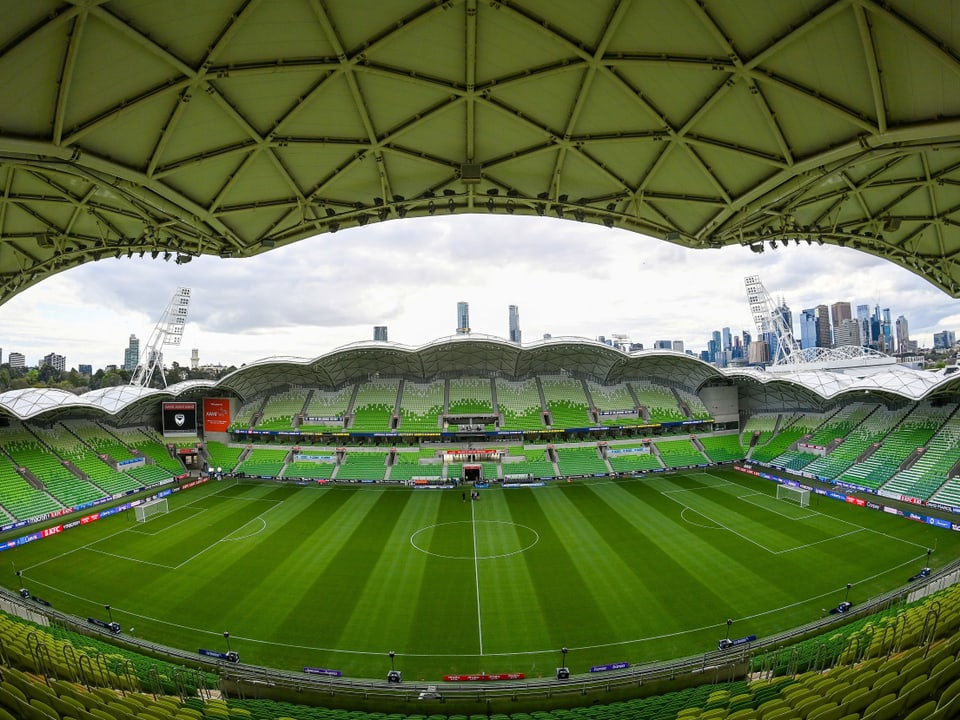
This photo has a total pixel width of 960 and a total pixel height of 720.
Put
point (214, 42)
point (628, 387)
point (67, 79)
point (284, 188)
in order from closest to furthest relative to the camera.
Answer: point (67, 79)
point (214, 42)
point (284, 188)
point (628, 387)

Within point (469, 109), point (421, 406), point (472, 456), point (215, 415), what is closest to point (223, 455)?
point (215, 415)

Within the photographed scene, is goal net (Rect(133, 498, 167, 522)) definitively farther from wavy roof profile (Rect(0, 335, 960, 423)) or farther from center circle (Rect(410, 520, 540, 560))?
center circle (Rect(410, 520, 540, 560))

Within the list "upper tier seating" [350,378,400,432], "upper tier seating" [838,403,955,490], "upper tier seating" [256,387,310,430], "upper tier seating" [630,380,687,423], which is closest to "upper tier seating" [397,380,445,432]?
"upper tier seating" [350,378,400,432]

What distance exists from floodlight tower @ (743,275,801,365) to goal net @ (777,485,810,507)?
182ft

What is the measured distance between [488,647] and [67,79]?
64.9 feet

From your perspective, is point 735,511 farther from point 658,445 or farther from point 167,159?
point 167,159

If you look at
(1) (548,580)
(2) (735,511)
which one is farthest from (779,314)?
(1) (548,580)

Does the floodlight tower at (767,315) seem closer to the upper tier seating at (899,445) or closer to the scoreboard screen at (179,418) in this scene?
the upper tier seating at (899,445)

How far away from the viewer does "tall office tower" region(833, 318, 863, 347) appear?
A: 566ft

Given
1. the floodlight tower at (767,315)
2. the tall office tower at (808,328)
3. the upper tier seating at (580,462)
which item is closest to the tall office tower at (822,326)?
the tall office tower at (808,328)

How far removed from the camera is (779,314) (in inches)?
3243

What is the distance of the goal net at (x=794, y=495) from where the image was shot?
34500 mm

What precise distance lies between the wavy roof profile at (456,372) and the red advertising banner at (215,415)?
1.32m

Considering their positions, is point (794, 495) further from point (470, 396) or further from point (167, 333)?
point (167, 333)
